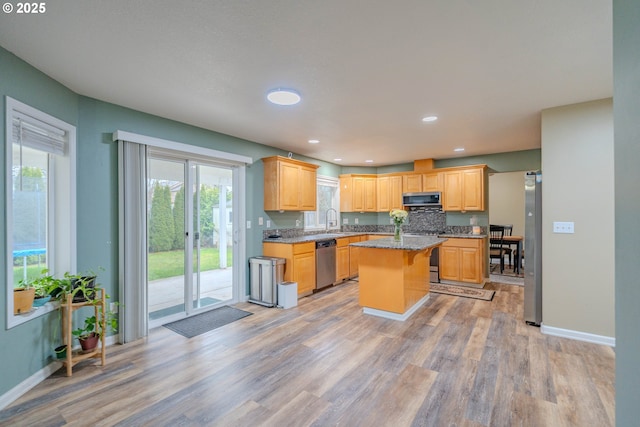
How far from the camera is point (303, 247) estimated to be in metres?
4.74

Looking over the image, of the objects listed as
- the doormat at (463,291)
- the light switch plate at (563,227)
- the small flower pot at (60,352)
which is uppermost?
the light switch plate at (563,227)

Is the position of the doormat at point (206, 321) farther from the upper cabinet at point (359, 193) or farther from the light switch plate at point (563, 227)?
the light switch plate at point (563, 227)

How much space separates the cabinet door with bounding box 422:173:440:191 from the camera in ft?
20.0

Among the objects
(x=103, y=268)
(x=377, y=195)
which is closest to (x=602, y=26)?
(x=103, y=268)

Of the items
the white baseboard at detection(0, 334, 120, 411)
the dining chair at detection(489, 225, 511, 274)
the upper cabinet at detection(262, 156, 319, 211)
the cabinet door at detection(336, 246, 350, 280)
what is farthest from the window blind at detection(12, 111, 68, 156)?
the dining chair at detection(489, 225, 511, 274)

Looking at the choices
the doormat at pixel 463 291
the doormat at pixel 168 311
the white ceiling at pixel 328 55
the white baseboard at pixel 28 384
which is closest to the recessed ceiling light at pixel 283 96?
the white ceiling at pixel 328 55

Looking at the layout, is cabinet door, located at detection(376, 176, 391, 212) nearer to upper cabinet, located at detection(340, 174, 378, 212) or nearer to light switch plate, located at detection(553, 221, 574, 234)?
upper cabinet, located at detection(340, 174, 378, 212)

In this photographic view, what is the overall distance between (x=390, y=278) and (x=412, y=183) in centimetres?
326

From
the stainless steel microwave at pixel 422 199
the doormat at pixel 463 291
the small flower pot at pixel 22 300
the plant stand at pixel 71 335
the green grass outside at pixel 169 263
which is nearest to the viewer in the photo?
the small flower pot at pixel 22 300

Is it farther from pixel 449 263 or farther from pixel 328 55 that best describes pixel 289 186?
pixel 449 263

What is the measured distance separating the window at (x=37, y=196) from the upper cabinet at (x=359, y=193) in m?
5.07

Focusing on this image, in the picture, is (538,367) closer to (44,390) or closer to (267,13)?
(267,13)

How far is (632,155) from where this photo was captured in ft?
2.87

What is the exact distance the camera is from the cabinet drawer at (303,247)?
4.59 meters
